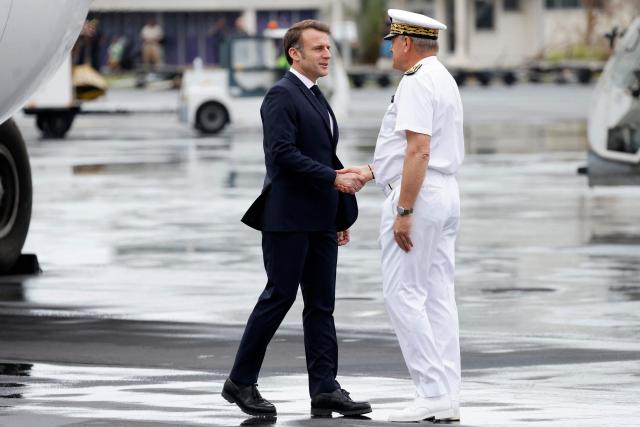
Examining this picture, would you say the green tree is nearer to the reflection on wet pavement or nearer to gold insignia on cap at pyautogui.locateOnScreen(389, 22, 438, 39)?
the reflection on wet pavement

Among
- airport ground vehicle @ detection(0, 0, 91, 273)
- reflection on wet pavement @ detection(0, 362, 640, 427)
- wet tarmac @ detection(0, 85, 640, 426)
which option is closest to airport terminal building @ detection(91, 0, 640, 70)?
wet tarmac @ detection(0, 85, 640, 426)

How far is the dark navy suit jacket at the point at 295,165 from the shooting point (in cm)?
889

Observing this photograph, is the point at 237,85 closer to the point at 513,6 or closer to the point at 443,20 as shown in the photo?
the point at 443,20

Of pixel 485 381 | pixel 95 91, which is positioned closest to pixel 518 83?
pixel 95 91

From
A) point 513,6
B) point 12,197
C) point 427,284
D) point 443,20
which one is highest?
point 427,284

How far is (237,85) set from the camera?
37.0 meters

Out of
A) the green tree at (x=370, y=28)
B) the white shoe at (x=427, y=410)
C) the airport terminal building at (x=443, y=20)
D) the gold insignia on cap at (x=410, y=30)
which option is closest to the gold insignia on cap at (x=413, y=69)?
the gold insignia on cap at (x=410, y=30)

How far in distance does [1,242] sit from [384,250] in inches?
258

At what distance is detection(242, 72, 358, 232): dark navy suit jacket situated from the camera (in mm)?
8891

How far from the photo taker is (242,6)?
298 ft

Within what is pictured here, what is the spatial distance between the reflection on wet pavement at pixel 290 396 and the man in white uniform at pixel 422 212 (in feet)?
0.83

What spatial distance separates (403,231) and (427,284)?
325 millimetres

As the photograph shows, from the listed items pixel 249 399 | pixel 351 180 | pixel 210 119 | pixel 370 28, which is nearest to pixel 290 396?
pixel 249 399

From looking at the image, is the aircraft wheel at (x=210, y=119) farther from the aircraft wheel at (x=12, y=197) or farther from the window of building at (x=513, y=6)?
the window of building at (x=513, y=6)
